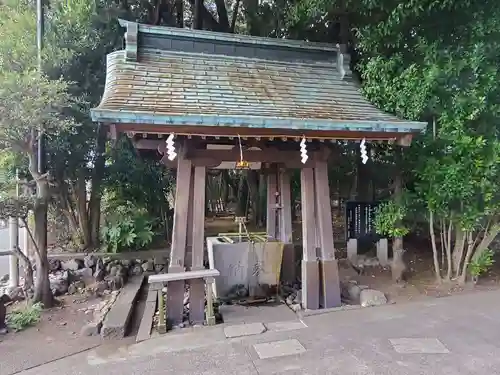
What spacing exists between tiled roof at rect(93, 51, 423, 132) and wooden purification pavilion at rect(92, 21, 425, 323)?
0.01 m

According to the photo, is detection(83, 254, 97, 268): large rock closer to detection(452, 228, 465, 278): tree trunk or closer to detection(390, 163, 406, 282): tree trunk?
detection(390, 163, 406, 282): tree trunk

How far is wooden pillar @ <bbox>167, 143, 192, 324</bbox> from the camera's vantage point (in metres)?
4.51

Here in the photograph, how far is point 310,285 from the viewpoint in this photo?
4.90 metres

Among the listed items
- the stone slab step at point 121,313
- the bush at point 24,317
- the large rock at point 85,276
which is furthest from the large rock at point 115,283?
the bush at point 24,317

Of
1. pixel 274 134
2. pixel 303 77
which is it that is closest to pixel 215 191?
pixel 303 77

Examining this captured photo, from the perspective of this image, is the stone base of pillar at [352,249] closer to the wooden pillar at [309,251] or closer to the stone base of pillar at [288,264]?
the stone base of pillar at [288,264]

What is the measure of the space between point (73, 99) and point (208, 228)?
17.6 feet

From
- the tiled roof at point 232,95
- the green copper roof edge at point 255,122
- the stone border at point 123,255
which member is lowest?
the stone border at point 123,255

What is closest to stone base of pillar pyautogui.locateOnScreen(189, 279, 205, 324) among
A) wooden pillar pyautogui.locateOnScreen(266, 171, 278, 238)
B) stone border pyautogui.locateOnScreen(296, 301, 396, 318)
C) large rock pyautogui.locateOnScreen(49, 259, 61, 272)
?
stone border pyautogui.locateOnScreen(296, 301, 396, 318)

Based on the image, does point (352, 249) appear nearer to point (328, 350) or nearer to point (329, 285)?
point (329, 285)

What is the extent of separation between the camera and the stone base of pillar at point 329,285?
16.2ft

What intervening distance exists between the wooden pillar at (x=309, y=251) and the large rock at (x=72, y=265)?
178 inches

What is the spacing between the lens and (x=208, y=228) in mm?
10094

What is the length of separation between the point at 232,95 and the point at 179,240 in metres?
1.98
